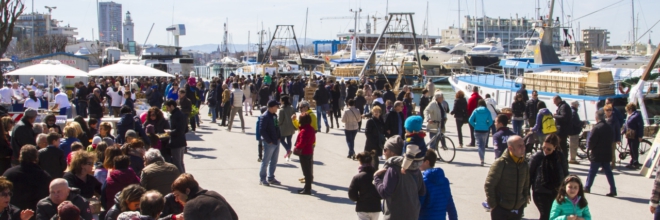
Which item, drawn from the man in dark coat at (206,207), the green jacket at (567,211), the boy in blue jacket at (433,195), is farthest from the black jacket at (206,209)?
the green jacket at (567,211)

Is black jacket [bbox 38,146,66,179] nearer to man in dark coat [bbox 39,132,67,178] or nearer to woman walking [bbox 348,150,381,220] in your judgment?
man in dark coat [bbox 39,132,67,178]

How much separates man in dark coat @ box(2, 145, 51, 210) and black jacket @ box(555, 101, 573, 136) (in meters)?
9.78

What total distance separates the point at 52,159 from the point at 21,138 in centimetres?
201

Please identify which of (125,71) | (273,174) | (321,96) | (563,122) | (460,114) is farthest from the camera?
(321,96)

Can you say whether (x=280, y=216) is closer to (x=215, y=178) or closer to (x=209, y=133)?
(x=215, y=178)

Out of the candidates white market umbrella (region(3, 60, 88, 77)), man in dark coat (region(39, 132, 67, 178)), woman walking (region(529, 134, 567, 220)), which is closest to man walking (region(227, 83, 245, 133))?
white market umbrella (region(3, 60, 88, 77))

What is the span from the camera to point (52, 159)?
7945 mm

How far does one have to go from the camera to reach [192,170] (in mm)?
12430

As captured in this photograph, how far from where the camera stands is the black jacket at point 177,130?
10961 millimetres

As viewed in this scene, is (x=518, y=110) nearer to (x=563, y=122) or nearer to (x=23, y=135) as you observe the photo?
(x=563, y=122)

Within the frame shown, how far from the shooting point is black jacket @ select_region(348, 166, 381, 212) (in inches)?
270

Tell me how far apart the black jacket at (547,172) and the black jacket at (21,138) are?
7.25 m

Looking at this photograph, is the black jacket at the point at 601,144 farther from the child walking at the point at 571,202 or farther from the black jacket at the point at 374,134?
the child walking at the point at 571,202

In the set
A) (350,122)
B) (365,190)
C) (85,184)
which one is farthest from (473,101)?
(85,184)
